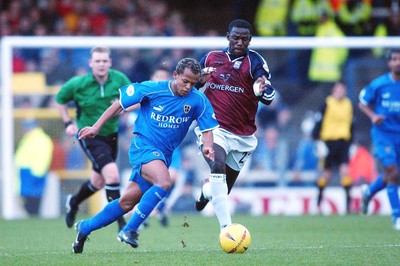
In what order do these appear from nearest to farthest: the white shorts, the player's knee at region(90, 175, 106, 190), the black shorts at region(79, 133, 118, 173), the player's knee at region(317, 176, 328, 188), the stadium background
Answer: the white shorts → the black shorts at region(79, 133, 118, 173) → the player's knee at region(90, 175, 106, 190) → the player's knee at region(317, 176, 328, 188) → the stadium background

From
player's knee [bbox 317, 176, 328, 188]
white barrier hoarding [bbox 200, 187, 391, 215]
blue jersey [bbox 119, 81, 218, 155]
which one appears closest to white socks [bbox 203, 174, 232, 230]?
blue jersey [bbox 119, 81, 218, 155]

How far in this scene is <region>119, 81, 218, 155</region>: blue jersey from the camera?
9.62 meters

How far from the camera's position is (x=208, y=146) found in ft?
31.6

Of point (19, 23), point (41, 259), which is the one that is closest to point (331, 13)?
point (19, 23)

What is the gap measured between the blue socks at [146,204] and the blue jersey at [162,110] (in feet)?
1.69

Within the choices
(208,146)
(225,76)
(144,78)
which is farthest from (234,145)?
(144,78)

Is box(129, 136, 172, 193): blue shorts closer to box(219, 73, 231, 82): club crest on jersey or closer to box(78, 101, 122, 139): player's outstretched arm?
box(78, 101, 122, 139): player's outstretched arm

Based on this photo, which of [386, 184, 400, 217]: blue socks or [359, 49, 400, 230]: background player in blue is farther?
[359, 49, 400, 230]: background player in blue

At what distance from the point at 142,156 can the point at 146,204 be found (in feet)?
1.65

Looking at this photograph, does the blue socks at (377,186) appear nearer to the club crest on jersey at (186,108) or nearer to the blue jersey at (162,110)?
the blue jersey at (162,110)

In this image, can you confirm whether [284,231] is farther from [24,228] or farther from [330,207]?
[330,207]

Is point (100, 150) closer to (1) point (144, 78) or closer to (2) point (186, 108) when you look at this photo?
(2) point (186, 108)

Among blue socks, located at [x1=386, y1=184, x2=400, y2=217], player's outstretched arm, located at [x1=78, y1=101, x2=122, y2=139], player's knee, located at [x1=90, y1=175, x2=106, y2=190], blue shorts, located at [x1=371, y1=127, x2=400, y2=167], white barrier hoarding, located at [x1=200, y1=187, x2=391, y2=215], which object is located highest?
player's outstretched arm, located at [x1=78, y1=101, x2=122, y2=139]

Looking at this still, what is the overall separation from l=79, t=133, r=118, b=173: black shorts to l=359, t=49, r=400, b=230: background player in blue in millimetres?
3586
